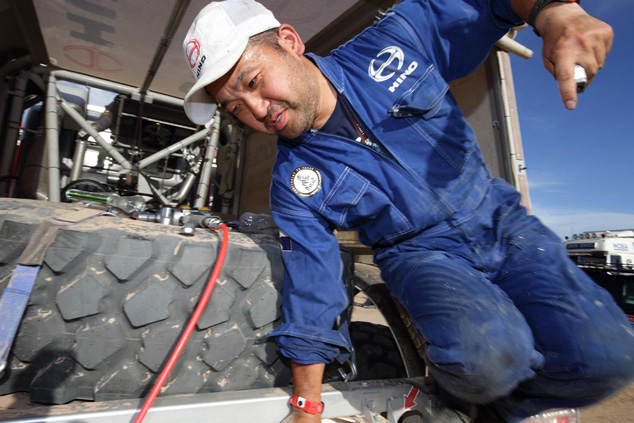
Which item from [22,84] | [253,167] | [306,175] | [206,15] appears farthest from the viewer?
[253,167]

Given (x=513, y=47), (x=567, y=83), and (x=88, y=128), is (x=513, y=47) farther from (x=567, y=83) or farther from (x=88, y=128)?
(x=88, y=128)

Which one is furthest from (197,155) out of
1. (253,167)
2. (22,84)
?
(22,84)

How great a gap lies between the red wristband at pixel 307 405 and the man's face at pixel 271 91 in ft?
2.65

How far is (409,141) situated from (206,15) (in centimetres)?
79

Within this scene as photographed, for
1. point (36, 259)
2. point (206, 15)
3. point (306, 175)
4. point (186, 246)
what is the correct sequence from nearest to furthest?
point (36, 259)
point (186, 246)
point (206, 15)
point (306, 175)

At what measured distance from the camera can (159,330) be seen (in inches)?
30.1

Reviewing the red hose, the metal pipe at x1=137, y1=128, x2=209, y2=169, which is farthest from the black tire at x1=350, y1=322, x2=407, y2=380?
the metal pipe at x1=137, y1=128, x2=209, y2=169

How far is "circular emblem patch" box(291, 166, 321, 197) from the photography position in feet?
4.01

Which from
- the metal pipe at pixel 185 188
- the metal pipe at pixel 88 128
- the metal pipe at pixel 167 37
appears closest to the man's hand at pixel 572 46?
the metal pipe at pixel 167 37

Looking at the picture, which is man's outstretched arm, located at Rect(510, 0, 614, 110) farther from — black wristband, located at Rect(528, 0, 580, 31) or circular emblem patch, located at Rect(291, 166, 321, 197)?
circular emblem patch, located at Rect(291, 166, 321, 197)

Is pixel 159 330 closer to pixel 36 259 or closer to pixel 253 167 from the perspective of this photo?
pixel 36 259

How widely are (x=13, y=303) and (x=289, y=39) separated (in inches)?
44.0

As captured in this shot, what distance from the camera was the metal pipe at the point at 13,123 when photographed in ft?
10.6

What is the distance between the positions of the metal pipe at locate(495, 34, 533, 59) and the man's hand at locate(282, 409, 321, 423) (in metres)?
1.87
